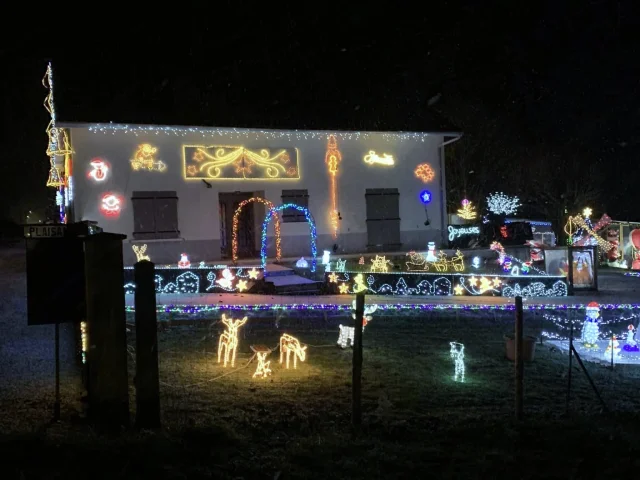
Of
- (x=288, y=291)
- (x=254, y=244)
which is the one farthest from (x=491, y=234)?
(x=288, y=291)

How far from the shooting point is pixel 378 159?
20.7 meters

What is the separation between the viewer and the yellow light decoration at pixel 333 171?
20.1 meters

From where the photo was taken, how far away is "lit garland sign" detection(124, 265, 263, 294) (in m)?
14.2

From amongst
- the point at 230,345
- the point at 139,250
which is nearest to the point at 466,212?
the point at 139,250

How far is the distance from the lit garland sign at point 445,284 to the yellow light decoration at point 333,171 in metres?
5.86

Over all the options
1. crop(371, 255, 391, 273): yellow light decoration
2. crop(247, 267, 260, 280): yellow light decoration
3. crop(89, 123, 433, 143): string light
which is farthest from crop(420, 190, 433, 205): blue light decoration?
crop(247, 267, 260, 280): yellow light decoration

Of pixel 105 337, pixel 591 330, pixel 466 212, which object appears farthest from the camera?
pixel 466 212

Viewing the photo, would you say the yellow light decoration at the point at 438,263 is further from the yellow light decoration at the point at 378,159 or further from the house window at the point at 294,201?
the house window at the point at 294,201

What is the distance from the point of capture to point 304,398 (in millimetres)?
6648

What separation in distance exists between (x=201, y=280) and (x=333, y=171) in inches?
297

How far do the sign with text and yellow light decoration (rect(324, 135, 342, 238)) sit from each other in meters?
15.2

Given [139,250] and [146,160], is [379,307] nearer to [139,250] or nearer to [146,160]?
[139,250]

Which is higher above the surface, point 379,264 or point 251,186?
point 251,186

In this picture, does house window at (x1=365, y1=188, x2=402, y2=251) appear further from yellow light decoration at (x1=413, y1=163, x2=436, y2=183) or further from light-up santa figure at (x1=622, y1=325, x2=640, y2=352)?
light-up santa figure at (x1=622, y1=325, x2=640, y2=352)
